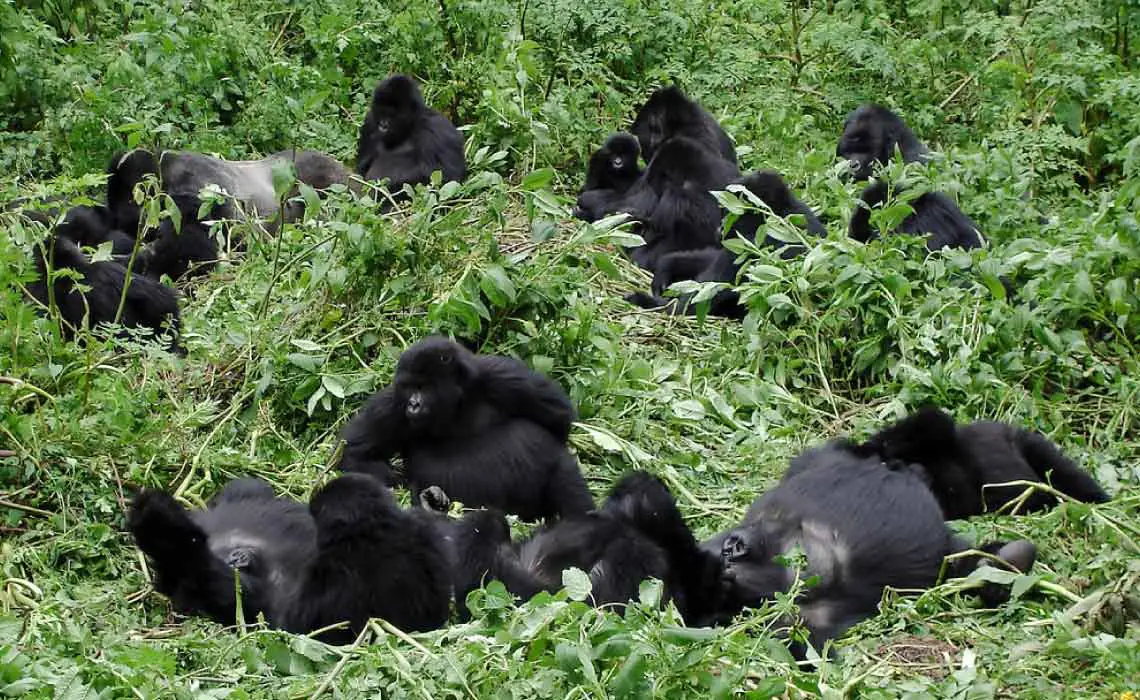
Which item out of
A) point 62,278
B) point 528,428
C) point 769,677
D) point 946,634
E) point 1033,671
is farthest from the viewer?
point 62,278

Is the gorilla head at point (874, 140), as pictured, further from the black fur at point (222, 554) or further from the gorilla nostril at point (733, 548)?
the black fur at point (222, 554)

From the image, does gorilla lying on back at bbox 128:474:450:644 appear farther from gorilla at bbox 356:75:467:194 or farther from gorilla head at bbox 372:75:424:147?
gorilla head at bbox 372:75:424:147

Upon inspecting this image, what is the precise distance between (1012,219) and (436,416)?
3.53 meters

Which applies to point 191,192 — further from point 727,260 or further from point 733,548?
point 733,548

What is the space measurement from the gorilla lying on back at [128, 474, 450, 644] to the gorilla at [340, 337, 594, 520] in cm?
66

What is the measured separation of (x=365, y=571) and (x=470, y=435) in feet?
4.65

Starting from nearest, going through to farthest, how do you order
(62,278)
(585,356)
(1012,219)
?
(585,356) → (62,278) → (1012,219)

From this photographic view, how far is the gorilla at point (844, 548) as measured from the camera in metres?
4.73

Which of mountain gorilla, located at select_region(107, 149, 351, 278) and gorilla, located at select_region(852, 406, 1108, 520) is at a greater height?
gorilla, located at select_region(852, 406, 1108, 520)

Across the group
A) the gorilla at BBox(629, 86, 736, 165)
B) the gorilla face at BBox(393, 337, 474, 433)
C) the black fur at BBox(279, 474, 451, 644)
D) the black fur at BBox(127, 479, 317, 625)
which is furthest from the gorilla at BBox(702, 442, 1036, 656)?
the gorilla at BBox(629, 86, 736, 165)

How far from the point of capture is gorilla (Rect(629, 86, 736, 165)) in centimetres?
945

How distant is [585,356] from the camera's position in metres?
6.45

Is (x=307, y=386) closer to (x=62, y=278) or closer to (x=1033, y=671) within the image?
(x=62, y=278)

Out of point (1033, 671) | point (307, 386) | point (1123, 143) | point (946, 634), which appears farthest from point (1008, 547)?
point (1123, 143)
